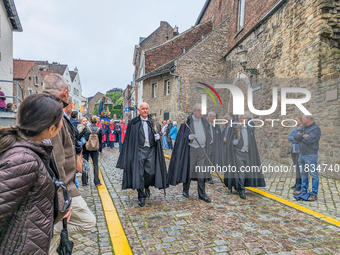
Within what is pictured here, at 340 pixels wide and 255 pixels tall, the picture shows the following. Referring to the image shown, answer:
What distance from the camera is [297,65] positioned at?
9.24 metres

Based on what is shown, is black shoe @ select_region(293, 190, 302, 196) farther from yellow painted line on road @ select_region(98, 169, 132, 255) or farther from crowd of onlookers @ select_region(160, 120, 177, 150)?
crowd of onlookers @ select_region(160, 120, 177, 150)

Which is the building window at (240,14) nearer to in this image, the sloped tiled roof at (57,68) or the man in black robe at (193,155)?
the man in black robe at (193,155)

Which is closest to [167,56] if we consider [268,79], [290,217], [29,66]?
[268,79]

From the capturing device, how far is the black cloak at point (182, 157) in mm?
5477

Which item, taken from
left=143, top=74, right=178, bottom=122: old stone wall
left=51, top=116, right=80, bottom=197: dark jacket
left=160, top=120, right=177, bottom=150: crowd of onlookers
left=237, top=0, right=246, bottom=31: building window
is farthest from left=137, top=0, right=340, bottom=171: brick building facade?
left=51, top=116, right=80, bottom=197: dark jacket

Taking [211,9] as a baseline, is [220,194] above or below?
below

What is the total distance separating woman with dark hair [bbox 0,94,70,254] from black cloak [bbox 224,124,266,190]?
188 inches

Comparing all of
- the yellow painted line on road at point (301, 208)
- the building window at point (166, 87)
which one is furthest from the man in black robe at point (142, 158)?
the building window at point (166, 87)

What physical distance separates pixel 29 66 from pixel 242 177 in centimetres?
3686

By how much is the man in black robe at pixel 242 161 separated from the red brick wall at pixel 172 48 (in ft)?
68.9

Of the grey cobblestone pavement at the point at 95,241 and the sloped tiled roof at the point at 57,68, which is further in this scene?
the sloped tiled roof at the point at 57,68

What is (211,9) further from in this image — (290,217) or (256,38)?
(290,217)

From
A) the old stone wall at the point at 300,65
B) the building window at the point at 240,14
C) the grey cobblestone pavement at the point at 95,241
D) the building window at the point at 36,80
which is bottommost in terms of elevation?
the grey cobblestone pavement at the point at 95,241

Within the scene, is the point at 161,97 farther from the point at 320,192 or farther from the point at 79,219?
the point at 79,219
